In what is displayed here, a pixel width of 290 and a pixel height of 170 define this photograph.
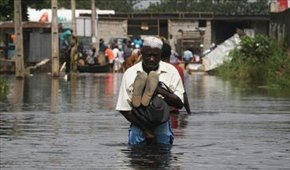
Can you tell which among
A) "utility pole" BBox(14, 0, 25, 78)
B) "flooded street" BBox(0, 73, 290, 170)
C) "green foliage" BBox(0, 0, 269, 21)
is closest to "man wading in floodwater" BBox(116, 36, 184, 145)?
"flooded street" BBox(0, 73, 290, 170)

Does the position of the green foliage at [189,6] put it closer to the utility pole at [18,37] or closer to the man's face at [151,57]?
the utility pole at [18,37]

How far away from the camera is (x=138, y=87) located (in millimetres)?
10508

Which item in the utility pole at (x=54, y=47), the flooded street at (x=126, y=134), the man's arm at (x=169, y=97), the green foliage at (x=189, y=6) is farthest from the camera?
the green foliage at (x=189, y=6)

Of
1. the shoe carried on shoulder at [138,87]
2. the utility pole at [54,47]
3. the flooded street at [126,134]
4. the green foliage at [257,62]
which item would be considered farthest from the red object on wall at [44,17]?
the shoe carried on shoulder at [138,87]

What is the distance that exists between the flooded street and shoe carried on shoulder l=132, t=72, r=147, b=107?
3.20ft

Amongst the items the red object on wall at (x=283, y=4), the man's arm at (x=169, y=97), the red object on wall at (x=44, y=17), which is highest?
the red object on wall at (x=283, y=4)

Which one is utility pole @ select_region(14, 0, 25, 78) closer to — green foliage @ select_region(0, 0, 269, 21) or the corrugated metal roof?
the corrugated metal roof

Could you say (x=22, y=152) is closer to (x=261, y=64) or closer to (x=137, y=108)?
(x=137, y=108)

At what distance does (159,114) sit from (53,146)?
3.71 metres

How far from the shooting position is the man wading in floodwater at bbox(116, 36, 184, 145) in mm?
10547

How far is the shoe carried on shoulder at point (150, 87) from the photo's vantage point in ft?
34.4

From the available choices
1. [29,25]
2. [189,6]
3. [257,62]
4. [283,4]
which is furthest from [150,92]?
[189,6]

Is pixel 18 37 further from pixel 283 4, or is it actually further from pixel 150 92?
pixel 150 92

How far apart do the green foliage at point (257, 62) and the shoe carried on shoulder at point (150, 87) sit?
21.5m
